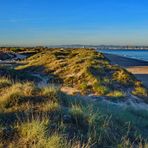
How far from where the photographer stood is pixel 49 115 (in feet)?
26.4

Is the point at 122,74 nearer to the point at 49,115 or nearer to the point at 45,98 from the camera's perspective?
the point at 45,98

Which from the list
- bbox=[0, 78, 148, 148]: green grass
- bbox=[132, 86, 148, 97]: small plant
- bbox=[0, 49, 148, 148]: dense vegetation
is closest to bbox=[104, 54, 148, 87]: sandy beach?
bbox=[132, 86, 148, 97]: small plant

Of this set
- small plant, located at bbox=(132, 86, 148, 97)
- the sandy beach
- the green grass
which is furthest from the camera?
the sandy beach

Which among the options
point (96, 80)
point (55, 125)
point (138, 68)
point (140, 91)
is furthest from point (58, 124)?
point (138, 68)

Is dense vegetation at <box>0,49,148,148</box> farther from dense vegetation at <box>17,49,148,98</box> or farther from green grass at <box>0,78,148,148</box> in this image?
dense vegetation at <box>17,49,148,98</box>

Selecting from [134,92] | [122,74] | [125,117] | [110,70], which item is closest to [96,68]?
[110,70]

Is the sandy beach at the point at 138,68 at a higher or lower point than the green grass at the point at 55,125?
lower

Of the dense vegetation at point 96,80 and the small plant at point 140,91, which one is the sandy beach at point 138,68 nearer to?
the dense vegetation at point 96,80

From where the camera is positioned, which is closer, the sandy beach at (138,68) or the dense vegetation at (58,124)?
the dense vegetation at (58,124)

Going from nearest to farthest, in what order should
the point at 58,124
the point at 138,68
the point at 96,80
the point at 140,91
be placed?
the point at 58,124 → the point at 140,91 → the point at 96,80 → the point at 138,68

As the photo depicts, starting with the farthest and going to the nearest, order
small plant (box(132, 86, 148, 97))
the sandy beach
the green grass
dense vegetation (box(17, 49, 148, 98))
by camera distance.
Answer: the sandy beach < dense vegetation (box(17, 49, 148, 98)) < small plant (box(132, 86, 148, 97)) < the green grass

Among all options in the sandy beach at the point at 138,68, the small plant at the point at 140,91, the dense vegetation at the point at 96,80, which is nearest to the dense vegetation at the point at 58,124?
the small plant at the point at 140,91

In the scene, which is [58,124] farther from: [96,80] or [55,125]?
[96,80]

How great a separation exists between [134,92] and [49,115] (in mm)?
10934
